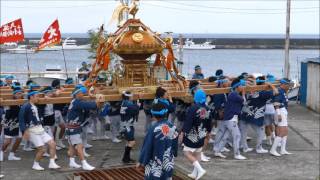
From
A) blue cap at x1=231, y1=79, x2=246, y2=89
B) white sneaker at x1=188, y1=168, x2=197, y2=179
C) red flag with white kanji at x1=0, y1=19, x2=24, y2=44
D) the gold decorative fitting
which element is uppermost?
red flag with white kanji at x1=0, y1=19, x2=24, y2=44

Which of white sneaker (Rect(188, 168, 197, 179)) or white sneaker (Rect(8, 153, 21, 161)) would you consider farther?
white sneaker (Rect(8, 153, 21, 161))

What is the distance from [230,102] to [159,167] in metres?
3.81

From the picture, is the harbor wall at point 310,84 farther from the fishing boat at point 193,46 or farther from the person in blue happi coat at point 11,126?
the fishing boat at point 193,46

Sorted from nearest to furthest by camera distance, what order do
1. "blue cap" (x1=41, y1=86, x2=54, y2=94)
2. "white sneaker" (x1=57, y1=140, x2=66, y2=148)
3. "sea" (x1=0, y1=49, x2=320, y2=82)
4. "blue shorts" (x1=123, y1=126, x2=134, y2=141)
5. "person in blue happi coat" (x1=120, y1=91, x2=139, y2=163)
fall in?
"person in blue happi coat" (x1=120, y1=91, x2=139, y2=163), "blue shorts" (x1=123, y1=126, x2=134, y2=141), "blue cap" (x1=41, y1=86, x2=54, y2=94), "white sneaker" (x1=57, y1=140, x2=66, y2=148), "sea" (x1=0, y1=49, x2=320, y2=82)

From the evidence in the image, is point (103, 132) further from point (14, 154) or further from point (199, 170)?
point (199, 170)

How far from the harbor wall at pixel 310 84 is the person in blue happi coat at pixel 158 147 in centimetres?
1046

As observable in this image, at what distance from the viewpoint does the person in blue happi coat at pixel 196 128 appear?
26.8 ft

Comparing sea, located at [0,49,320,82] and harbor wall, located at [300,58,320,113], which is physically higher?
harbor wall, located at [300,58,320,113]

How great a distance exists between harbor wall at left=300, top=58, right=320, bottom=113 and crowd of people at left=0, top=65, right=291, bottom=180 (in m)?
4.81

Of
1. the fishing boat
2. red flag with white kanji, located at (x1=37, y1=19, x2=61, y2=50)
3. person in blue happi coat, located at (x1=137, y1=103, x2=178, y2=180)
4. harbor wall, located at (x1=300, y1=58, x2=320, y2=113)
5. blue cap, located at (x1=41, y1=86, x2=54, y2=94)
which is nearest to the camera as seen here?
person in blue happi coat, located at (x1=137, y1=103, x2=178, y2=180)

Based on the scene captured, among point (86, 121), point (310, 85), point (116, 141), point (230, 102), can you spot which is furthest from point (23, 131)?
point (310, 85)

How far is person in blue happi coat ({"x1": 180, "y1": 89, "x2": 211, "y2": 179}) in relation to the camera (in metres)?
8.17

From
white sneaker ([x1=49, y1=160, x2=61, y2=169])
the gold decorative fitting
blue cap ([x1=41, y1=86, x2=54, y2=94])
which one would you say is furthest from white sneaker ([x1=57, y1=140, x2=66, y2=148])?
the gold decorative fitting

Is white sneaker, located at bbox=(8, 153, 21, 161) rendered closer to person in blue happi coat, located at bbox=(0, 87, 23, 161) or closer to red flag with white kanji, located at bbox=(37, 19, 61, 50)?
person in blue happi coat, located at bbox=(0, 87, 23, 161)
